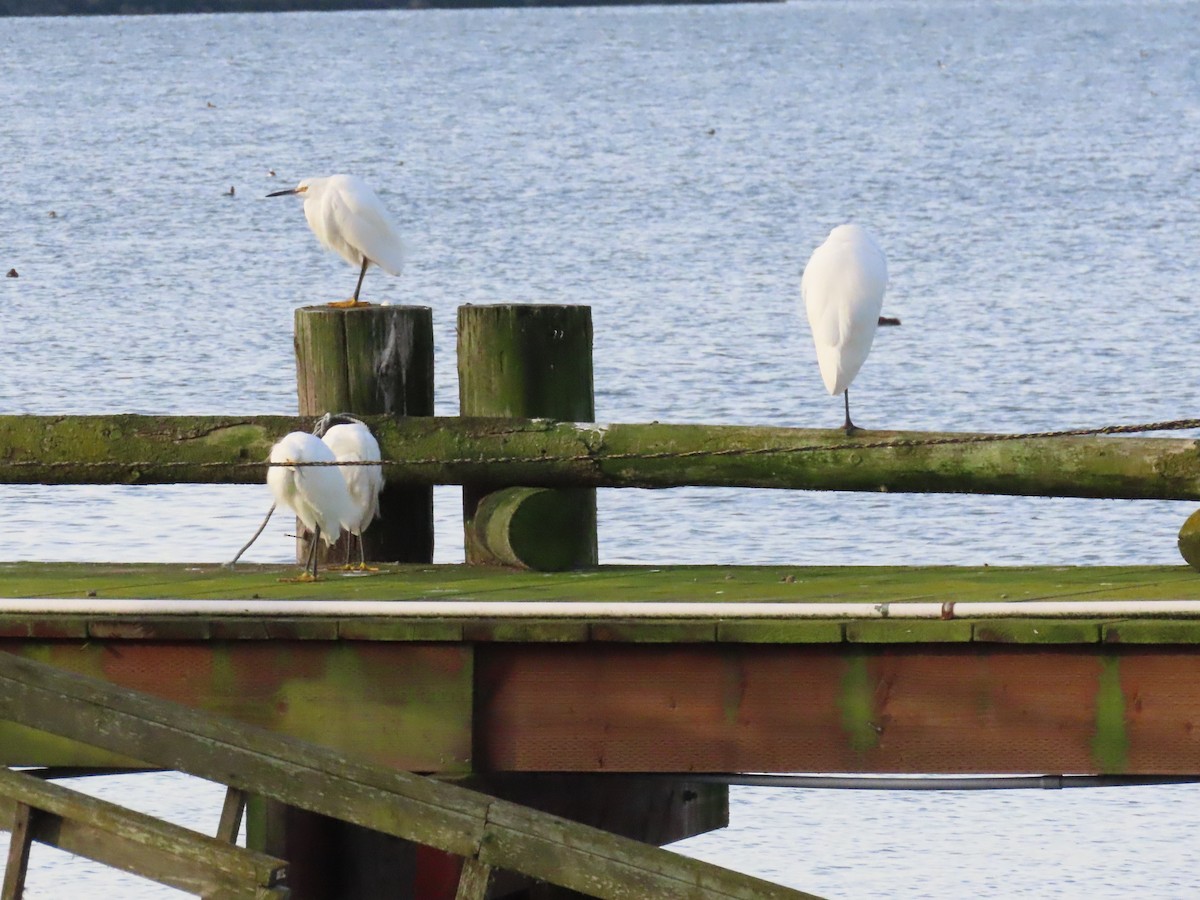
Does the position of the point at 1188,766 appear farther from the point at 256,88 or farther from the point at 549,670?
the point at 256,88

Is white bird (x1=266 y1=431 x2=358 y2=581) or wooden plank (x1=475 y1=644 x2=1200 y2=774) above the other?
white bird (x1=266 y1=431 x2=358 y2=581)

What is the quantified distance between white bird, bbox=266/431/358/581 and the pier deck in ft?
1.74

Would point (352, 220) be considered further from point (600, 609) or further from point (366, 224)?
point (600, 609)

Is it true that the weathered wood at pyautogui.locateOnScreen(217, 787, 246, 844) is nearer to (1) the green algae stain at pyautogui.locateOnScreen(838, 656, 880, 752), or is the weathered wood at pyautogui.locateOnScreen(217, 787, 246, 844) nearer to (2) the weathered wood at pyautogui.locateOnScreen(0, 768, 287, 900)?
(2) the weathered wood at pyautogui.locateOnScreen(0, 768, 287, 900)

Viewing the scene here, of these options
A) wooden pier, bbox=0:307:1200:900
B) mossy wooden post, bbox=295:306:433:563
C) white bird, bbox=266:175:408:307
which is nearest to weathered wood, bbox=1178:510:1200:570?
wooden pier, bbox=0:307:1200:900

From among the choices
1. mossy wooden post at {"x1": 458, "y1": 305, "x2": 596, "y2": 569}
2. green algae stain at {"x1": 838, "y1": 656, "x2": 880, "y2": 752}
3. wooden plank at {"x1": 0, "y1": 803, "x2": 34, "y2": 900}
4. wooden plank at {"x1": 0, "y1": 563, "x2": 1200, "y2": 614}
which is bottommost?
wooden plank at {"x1": 0, "y1": 803, "x2": 34, "y2": 900}

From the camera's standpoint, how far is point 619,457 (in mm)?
6793

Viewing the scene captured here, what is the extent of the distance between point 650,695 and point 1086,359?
12.9 m

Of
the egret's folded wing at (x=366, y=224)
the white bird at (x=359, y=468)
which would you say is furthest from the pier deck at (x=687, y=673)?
the egret's folded wing at (x=366, y=224)

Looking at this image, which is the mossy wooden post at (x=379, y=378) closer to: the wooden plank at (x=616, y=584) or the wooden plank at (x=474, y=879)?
the wooden plank at (x=616, y=584)

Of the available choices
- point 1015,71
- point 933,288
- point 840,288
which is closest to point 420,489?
point 840,288

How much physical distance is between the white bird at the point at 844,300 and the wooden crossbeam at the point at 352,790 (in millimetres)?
2540

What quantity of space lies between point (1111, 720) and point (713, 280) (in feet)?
56.9

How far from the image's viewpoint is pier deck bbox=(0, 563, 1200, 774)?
18.8 feet
